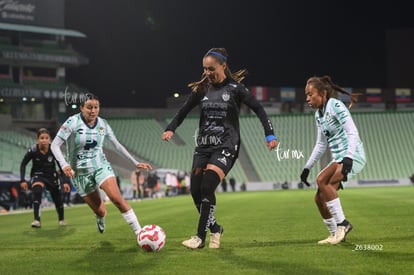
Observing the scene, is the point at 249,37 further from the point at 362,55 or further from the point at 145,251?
the point at 145,251

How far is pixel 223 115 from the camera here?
7.88m

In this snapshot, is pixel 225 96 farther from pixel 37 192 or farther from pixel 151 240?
pixel 37 192

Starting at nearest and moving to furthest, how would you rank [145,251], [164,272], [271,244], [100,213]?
[164,272]
[145,251]
[271,244]
[100,213]

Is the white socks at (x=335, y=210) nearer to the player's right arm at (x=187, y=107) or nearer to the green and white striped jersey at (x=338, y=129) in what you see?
the green and white striped jersey at (x=338, y=129)

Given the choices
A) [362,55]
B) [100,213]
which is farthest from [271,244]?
[362,55]

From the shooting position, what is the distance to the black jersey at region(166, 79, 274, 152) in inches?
310

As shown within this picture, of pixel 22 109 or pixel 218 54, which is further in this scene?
pixel 22 109

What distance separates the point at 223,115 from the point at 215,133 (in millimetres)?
273

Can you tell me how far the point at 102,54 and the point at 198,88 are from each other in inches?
2505

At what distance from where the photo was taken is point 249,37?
220 ft

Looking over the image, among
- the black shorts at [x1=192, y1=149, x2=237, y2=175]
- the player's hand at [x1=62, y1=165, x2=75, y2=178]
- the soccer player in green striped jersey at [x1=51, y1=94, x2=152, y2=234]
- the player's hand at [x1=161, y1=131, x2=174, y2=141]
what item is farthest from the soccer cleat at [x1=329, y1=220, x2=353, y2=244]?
the player's hand at [x1=62, y1=165, x2=75, y2=178]

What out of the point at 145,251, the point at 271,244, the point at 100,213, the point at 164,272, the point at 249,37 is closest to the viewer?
the point at 164,272

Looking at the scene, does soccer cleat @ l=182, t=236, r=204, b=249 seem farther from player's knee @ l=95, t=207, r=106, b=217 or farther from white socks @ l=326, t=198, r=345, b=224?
player's knee @ l=95, t=207, r=106, b=217

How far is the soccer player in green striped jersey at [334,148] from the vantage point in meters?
8.01
